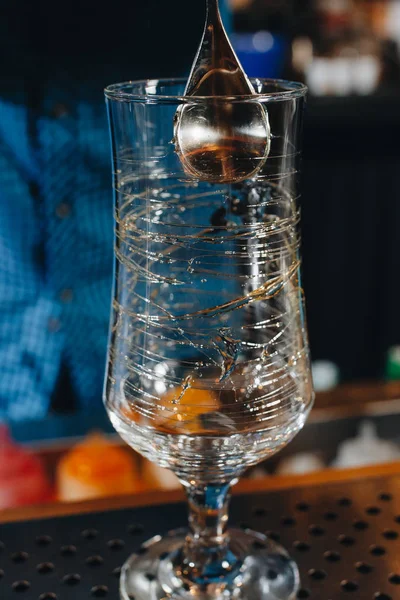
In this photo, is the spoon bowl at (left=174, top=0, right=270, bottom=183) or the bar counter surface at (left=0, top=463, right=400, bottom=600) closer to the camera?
the spoon bowl at (left=174, top=0, right=270, bottom=183)

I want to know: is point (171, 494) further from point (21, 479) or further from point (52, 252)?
point (52, 252)

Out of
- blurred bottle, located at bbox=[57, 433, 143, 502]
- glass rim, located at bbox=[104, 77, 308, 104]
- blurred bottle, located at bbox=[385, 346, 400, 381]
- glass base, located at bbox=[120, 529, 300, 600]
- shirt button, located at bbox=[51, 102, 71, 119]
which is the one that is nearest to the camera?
glass rim, located at bbox=[104, 77, 308, 104]

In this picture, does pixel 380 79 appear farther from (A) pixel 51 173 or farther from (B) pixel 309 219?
(A) pixel 51 173

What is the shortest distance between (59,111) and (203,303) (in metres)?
0.76

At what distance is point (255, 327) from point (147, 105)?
0.50ft

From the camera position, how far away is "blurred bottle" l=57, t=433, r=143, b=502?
776 millimetres

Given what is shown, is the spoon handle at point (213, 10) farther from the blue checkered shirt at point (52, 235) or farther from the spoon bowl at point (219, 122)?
the blue checkered shirt at point (52, 235)

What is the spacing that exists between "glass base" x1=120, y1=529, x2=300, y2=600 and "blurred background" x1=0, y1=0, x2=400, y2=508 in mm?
97

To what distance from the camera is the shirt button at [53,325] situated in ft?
4.11

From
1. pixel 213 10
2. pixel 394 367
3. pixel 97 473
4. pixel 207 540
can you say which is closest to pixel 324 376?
pixel 394 367

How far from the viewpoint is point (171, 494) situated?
2.16 ft

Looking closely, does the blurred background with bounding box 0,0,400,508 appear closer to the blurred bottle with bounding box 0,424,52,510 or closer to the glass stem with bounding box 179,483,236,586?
the blurred bottle with bounding box 0,424,52,510

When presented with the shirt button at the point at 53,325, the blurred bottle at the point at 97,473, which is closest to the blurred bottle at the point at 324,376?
the blurred bottle at the point at 97,473

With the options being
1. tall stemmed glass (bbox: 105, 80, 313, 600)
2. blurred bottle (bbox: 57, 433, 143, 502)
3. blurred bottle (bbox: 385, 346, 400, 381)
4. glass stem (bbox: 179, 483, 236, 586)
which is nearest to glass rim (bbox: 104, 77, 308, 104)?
tall stemmed glass (bbox: 105, 80, 313, 600)
